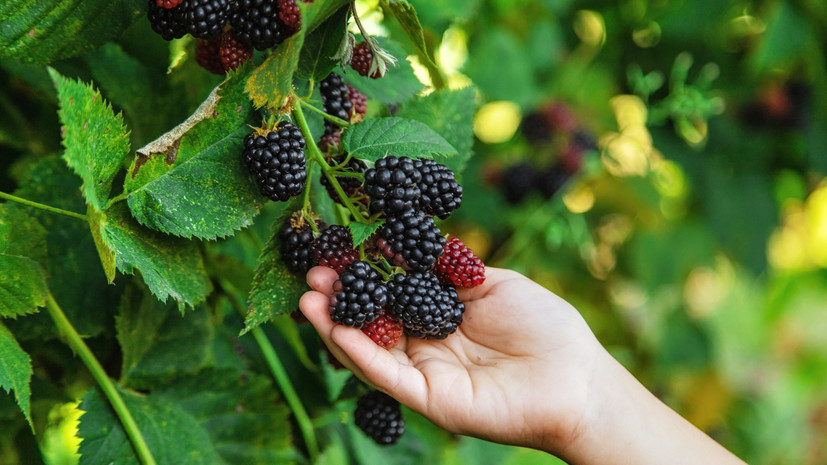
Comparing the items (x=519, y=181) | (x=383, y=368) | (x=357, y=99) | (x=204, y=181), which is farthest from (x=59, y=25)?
(x=519, y=181)

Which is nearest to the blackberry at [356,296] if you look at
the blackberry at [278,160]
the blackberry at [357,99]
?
the blackberry at [278,160]

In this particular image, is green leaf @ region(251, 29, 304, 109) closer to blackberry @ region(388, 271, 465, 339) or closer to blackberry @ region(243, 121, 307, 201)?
blackberry @ region(243, 121, 307, 201)

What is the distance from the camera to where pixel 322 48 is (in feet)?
2.38

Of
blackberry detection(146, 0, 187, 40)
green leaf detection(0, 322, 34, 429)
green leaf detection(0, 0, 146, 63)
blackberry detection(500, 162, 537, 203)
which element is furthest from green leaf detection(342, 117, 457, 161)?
blackberry detection(500, 162, 537, 203)

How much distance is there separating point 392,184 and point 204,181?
232mm

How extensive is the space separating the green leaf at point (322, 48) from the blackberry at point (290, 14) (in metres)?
0.03

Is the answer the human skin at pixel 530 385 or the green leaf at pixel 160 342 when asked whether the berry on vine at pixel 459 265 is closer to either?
the human skin at pixel 530 385

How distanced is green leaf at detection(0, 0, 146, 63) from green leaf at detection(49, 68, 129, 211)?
0.15m

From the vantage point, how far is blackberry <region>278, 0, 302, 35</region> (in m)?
0.68

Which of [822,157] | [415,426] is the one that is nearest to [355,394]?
A: [415,426]

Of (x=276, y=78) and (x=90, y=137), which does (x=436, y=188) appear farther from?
(x=90, y=137)

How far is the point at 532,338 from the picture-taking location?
37.5 inches

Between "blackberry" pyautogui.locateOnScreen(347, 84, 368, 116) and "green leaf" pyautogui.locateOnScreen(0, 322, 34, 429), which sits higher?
"blackberry" pyautogui.locateOnScreen(347, 84, 368, 116)

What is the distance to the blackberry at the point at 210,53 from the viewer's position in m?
0.79
